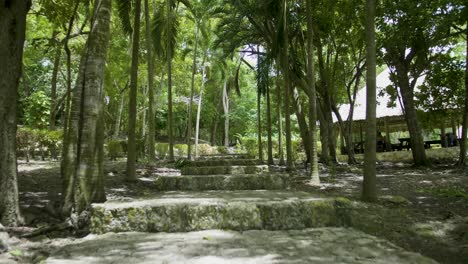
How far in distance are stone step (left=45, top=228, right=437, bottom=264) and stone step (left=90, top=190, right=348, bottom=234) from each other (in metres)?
0.11

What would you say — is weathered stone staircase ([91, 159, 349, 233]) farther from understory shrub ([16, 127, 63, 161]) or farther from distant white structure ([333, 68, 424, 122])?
distant white structure ([333, 68, 424, 122])

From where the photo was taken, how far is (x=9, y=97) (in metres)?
4.30

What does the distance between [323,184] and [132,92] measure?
5090 mm

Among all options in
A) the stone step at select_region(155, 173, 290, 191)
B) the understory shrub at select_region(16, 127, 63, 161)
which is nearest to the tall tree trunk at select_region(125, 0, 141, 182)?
the stone step at select_region(155, 173, 290, 191)

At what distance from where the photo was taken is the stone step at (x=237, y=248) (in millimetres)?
2977

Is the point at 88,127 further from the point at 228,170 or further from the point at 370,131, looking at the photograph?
the point at 370,131

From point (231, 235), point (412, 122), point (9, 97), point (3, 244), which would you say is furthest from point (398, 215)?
point (412, 122)

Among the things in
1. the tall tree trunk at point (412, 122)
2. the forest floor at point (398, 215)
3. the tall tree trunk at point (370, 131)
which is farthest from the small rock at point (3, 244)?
the tall tree trunk at point (412, 122)

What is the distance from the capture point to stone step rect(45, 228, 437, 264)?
2977mm

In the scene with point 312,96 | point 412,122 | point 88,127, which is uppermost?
point 312,96

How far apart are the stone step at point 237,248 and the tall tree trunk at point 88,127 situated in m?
1.05

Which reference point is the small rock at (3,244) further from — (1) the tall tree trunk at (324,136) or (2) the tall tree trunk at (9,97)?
(1) the tall tree trunk at (324,136)

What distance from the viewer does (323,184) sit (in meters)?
8.61

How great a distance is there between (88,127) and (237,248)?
2.70m
